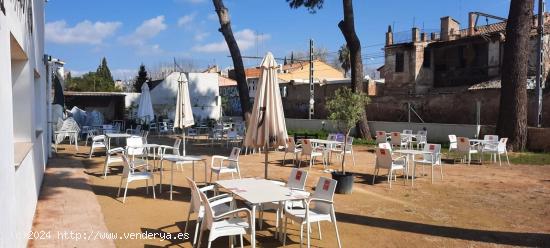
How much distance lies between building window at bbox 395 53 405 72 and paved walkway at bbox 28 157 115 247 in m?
26.0

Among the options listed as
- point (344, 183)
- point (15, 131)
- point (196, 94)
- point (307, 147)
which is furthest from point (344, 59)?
point (15, 131)

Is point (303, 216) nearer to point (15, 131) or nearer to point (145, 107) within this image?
point (15, 131)

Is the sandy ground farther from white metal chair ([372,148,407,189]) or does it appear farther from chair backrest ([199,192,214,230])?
chair backrest ([199,192,214,230])

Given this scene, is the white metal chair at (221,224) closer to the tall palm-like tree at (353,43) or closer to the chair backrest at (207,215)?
the chair backrest at (207,215)

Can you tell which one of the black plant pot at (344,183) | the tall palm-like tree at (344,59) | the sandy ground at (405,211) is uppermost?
the tall palm-like tree at (344,59)

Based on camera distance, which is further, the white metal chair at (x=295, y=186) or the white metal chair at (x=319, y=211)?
the white metal chair at (x=295, y=186)

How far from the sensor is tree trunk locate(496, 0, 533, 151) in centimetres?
1585

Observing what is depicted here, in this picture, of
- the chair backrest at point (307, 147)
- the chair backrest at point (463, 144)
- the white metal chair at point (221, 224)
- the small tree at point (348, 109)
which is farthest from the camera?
the chair backrest at point (463, 144)

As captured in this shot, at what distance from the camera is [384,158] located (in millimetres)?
9375

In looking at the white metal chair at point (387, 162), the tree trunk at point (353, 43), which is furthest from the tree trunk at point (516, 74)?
the white metal chair at point (387, 162)

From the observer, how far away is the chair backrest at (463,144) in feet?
42.2

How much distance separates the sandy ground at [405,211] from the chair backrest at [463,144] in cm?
178

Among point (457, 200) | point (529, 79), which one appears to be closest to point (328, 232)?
point (457, 200)

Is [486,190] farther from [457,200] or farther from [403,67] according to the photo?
[403,67]
